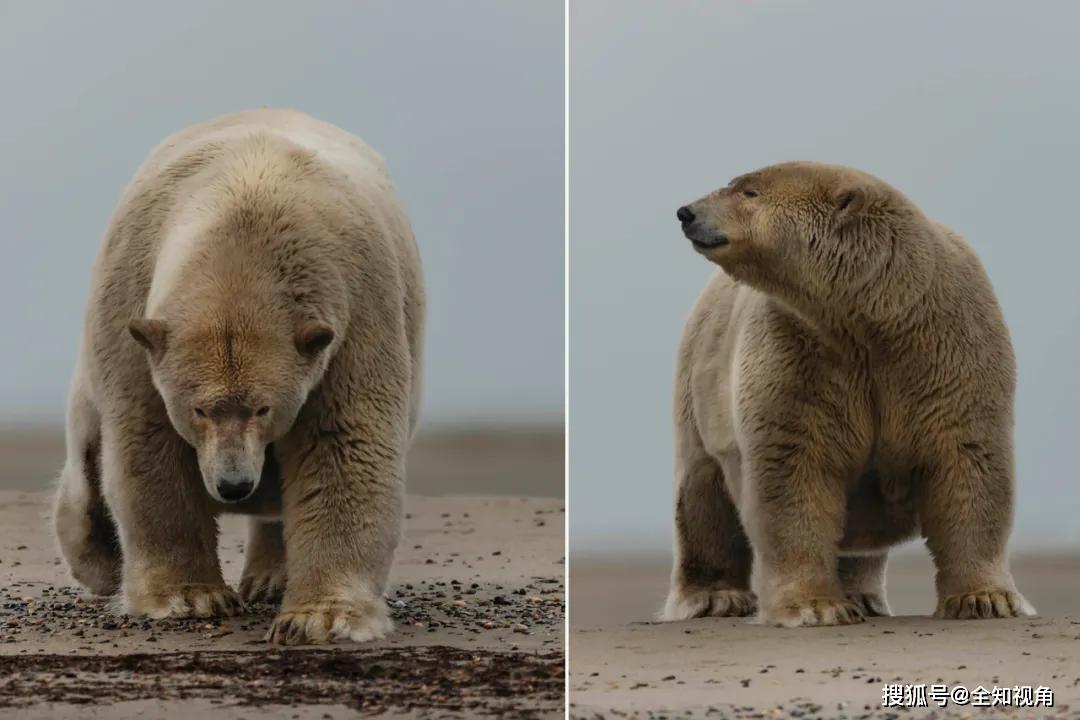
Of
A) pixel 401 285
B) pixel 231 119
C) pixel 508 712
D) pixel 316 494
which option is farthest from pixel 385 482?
pixel 231 119

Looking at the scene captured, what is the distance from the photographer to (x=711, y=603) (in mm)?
8617

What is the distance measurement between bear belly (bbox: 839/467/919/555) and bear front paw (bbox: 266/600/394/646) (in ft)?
7.13

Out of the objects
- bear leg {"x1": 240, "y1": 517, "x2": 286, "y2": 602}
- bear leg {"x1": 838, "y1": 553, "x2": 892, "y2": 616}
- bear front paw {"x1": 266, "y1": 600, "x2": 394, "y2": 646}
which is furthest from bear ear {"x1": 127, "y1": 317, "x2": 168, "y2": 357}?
bear leg {"x1": 838, "y1": 553, "x2": 892, "y2": 616}

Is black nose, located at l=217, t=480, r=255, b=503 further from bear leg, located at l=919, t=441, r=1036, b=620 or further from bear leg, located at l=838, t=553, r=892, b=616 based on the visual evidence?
bear leg, located at l=838, t=553, r=892, b=616

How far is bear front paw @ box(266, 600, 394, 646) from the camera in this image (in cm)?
691

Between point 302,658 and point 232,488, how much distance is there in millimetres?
644

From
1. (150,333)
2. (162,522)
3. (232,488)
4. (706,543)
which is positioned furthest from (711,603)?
(150,333)

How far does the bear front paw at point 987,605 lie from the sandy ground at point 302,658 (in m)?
1.58

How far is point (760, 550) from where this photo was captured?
7.68 m

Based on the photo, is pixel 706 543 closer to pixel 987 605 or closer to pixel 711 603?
pixel 711 603

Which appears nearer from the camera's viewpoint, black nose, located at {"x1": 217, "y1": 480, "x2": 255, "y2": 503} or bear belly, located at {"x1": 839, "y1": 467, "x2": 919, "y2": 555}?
black nose, located at {"x1": 217, "y1": 480, "x2": 255, "y2": 503}

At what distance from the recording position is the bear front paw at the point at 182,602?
742 centimetres

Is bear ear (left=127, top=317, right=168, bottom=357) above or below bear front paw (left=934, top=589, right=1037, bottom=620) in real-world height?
above

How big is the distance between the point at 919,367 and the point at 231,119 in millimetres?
3087
